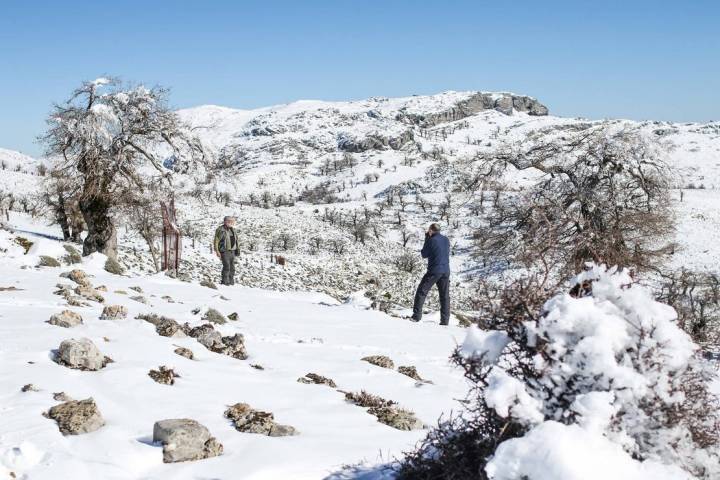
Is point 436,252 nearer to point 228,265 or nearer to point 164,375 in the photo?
point 228,265

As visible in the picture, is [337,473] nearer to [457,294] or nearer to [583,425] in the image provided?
[583,425]

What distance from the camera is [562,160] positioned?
14.9 meters

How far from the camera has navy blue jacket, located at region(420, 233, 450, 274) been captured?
12.3m

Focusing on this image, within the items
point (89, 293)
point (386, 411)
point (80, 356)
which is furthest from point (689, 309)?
point (89, 293)

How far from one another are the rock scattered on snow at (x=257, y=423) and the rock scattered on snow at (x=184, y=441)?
0.45 meters

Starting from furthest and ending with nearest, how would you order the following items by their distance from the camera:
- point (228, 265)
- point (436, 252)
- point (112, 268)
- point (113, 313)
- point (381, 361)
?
point (228, 265) < point (112, 268) < point (436, 252) < point (113, 313) < point (381, 361)

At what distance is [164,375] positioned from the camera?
5.91 m

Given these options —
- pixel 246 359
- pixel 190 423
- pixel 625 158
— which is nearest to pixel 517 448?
pixel 190 423

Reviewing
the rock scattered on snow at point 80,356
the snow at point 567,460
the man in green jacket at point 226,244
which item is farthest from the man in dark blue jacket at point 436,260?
the snow at point 567,460

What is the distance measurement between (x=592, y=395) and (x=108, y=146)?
1838 centimetres

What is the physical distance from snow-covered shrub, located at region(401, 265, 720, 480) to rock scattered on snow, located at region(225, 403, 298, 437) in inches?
75.2

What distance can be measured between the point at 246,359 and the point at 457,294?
133 feet

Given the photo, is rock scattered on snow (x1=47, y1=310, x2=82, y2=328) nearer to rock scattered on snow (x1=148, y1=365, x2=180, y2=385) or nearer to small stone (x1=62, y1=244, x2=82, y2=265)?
rock scattered on snow (x1=148, y1=365, x2=180, y2=385)

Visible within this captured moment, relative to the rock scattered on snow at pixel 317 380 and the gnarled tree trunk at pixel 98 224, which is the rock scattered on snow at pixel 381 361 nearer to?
the rock scattered on snow at pixel 317 380
